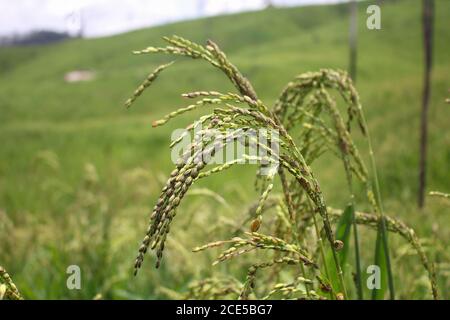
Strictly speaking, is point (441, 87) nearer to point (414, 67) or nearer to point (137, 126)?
point (137, 126)

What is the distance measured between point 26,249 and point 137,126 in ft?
64.2

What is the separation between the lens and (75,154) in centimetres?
2091

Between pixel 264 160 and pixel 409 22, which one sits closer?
pixel 264 160

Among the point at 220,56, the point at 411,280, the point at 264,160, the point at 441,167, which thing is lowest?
the point at 441,167

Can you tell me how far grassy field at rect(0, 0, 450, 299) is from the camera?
4.24m

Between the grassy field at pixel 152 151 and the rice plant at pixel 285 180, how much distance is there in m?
0.70

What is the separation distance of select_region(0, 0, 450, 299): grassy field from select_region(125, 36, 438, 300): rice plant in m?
0.70

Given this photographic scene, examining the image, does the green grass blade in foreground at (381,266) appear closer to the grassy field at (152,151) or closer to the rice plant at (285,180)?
the rice plant at (285,180)

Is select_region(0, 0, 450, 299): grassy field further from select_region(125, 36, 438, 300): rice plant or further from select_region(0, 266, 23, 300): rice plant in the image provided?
select_region(0, 266, 23, 300): rice plant

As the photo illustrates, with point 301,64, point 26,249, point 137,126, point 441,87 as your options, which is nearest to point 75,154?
point 137,126

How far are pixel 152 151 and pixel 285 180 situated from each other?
19709 mm

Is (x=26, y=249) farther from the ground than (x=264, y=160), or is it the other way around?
(x=264, y=160)

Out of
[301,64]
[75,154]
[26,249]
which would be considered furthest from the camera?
[301,64]

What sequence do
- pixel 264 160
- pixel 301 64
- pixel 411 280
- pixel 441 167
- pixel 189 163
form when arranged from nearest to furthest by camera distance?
1. pixel 189 163
2. pixel 264 160
3. pixel 411 280
4. pixel 441 167
5. pixel 301 64
